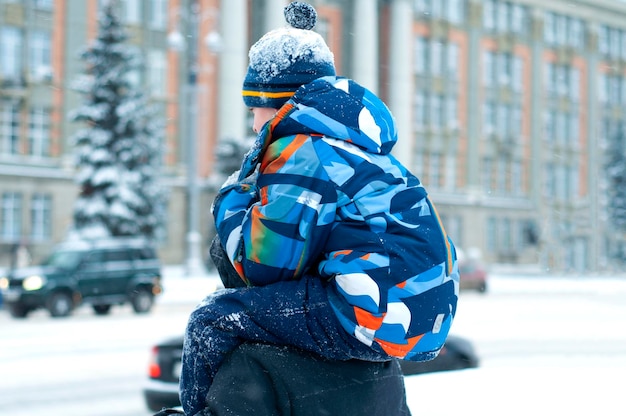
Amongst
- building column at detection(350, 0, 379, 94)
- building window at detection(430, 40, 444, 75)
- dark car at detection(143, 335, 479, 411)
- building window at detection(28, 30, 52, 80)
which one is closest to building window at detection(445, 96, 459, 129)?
building window at detection(430, 40, 444, 75)

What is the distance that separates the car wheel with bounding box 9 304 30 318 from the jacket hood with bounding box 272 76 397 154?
711 inches

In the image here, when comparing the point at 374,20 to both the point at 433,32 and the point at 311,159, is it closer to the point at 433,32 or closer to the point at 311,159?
the point at 433,32

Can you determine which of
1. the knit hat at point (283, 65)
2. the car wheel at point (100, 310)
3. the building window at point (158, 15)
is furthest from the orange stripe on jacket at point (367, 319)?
the building window at point (158, 15)

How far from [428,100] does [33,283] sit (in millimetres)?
40283

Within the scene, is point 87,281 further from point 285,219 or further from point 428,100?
point 428,100

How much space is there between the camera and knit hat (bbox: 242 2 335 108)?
1.93 meters

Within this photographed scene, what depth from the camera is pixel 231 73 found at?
1746 inches

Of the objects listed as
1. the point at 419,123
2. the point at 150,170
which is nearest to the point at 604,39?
the point at 419,123

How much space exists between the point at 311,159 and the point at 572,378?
3.36 metres

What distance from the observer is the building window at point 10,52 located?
124 ft

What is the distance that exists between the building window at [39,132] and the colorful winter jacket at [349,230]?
39.2 m

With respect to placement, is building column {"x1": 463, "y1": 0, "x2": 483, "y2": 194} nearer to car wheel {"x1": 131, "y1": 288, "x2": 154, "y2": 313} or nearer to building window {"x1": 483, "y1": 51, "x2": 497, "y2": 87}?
building window {"x1": 483, "y1": 51, "x2": 497, "y2": 87}

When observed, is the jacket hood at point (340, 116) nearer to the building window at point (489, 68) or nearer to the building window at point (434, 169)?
the building window at point (434, 169)

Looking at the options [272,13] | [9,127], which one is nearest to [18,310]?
[9,127]
